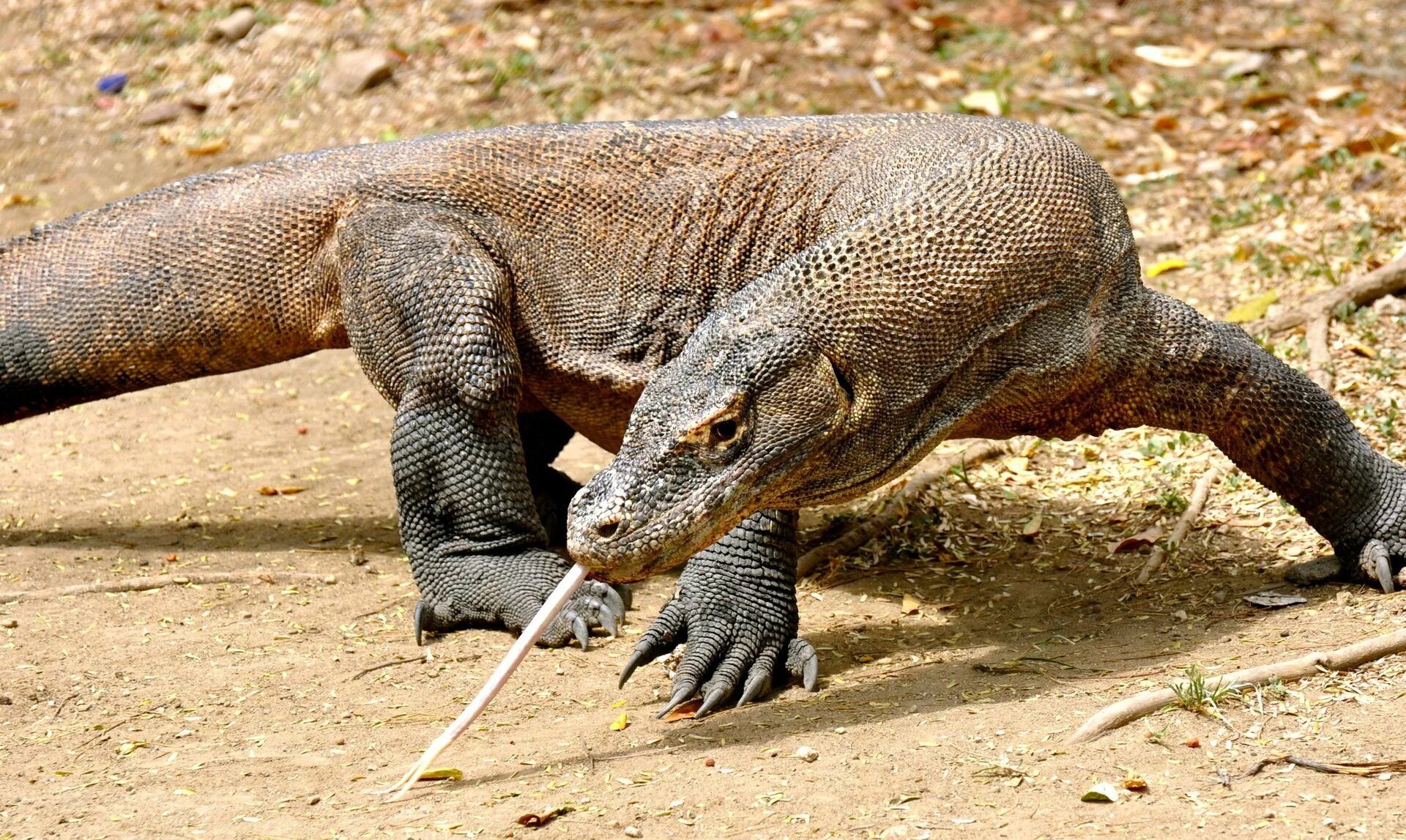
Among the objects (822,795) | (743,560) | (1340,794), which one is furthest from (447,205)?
(1340,794)

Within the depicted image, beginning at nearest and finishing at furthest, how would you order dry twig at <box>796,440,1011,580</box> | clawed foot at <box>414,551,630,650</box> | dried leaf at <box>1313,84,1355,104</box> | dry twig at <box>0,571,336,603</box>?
clawed foot at <box>414,551,630,650</box> < dry twig at <box>0,571,336,603</box> < dry twig at <box>796,440,1011,580</box> < dried leaf at <box>1313,84,1355,104</box>

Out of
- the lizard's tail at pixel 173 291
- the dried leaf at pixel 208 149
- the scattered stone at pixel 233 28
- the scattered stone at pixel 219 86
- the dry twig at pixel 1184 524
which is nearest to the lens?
the dry twig at pixel 1184 524

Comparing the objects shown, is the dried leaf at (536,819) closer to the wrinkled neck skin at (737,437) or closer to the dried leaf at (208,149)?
the wrinkled neck skin at (737,437)

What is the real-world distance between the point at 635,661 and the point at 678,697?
257 millimetres

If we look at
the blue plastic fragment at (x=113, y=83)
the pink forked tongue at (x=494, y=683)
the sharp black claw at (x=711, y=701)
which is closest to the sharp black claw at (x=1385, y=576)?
the sharp black claw at (x=711, y=701)

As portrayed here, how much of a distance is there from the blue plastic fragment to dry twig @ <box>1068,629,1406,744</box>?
8711 millimetres

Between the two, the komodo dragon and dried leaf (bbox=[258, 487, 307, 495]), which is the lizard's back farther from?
dried leaf (bbox=[258, 487, 307, 495])

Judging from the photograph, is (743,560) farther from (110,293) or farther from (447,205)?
(110,293)

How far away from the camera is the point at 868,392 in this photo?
331 centimetres

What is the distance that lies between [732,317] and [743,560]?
0.97 m

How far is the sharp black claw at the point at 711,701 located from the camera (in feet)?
11.8

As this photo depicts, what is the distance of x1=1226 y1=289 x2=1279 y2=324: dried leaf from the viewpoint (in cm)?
605

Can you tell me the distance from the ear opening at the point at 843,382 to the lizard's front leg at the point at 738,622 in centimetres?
63

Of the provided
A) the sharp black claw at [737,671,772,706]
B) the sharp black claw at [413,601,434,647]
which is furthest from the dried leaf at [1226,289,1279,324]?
the sharp black claw at [413,601,434,647]
